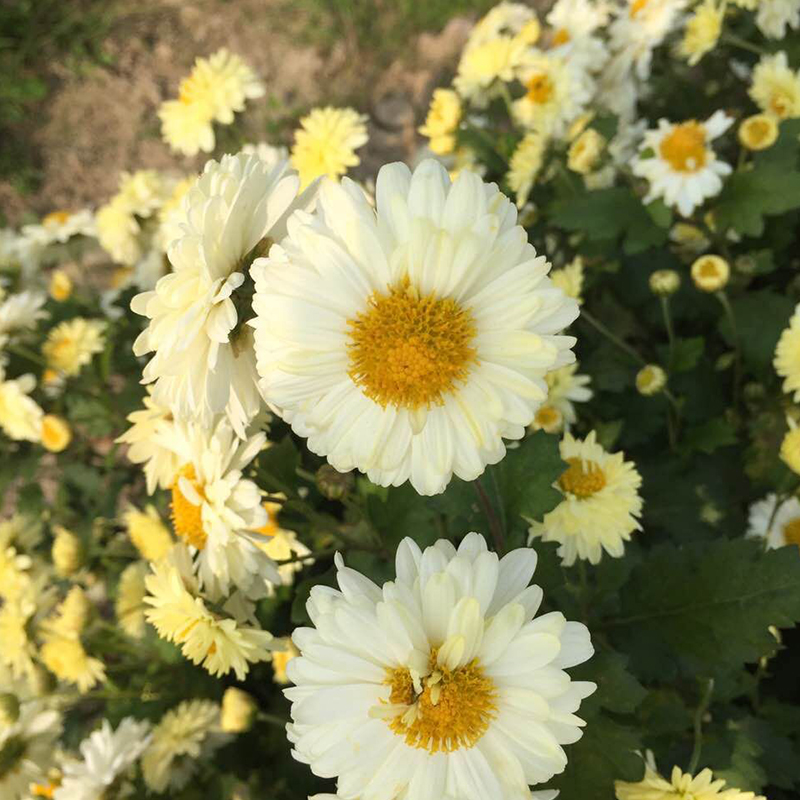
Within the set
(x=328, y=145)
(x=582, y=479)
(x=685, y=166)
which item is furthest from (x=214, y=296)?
(x=685, y=166)

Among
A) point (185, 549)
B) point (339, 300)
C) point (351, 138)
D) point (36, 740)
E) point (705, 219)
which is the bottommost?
point (36, 740)

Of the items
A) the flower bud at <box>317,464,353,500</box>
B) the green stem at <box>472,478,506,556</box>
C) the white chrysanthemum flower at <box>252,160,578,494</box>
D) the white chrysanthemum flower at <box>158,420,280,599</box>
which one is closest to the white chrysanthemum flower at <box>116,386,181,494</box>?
the white chrysanthemum flower at <box>158,420,280,599</box>

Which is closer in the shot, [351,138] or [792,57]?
[351,138]

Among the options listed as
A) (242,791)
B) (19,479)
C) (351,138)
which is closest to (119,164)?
(19,479)

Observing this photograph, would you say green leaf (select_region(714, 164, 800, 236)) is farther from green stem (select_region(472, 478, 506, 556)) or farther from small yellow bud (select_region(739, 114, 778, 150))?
green stem (select_region(472, 478, 506, 556))

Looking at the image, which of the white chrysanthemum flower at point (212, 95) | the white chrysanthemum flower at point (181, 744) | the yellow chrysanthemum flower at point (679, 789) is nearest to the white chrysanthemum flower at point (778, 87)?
the white chrysanthemum flower at point (212, 95)

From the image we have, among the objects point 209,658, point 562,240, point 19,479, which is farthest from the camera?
point 19,479

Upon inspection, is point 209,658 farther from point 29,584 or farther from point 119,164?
point 119,164
